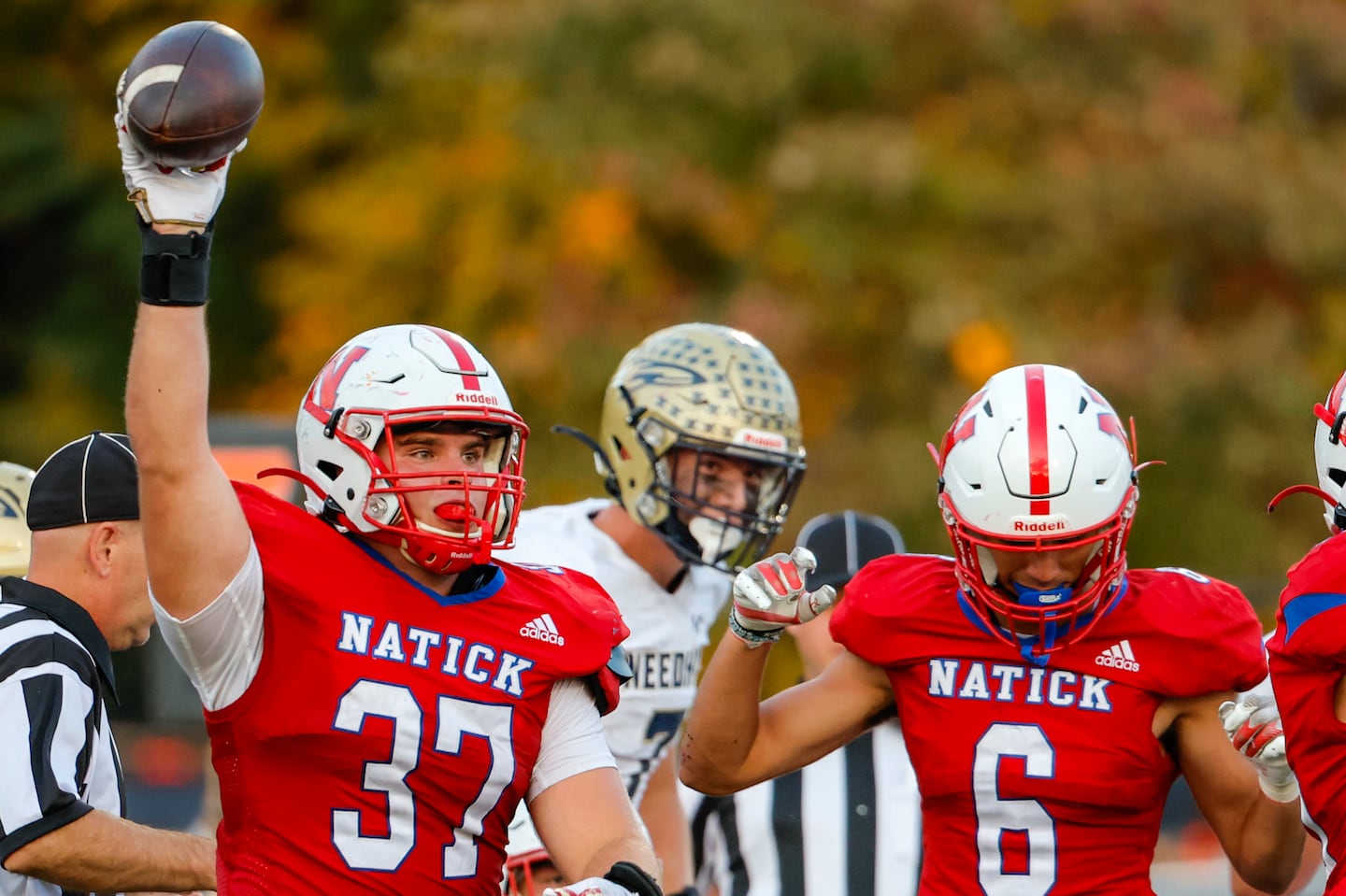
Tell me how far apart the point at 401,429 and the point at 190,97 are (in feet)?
2.62

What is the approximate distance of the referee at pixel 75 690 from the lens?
3365 millimetres

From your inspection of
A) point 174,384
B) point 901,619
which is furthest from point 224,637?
point 901,619

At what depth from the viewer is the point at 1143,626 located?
11.8 feet

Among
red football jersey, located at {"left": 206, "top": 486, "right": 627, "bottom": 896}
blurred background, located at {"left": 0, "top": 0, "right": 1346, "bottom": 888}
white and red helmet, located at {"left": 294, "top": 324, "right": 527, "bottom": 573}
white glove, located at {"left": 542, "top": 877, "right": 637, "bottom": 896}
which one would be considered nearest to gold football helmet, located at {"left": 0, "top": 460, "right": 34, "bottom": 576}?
white and red helmet, located at {"left": 294, "top": 324, "right": 527, "bottom": 573}

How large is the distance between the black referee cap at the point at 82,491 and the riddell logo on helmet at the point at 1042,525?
182 cm

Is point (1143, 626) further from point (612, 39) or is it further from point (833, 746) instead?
point (612, 39)

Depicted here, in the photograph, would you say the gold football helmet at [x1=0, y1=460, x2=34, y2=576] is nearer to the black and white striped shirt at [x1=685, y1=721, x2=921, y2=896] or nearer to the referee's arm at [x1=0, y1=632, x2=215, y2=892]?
the referee's arm at [x1=0, y1=632, x2=215, y2=892]

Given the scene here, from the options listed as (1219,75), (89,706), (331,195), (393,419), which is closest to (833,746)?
(393,419)

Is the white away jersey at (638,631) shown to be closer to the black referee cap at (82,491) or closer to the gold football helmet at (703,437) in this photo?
the gold football helmet at (703,437)

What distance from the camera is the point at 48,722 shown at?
135 inches

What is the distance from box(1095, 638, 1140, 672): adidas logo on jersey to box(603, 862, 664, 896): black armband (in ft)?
3.43

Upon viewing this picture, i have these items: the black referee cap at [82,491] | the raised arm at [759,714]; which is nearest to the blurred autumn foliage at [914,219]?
the raised arm at [759,714]

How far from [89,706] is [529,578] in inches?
35.6

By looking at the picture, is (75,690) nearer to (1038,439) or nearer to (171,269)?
(171,269)
